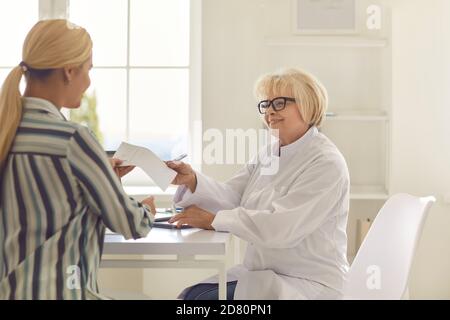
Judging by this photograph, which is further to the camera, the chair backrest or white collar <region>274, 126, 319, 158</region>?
white collar <region>274, 126, 319, 158</region>

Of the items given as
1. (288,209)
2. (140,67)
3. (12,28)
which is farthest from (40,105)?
(12,28)

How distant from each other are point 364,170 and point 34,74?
86.9 inches

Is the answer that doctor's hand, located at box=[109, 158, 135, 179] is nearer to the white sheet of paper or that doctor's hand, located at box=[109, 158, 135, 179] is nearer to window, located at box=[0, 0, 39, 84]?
the white sheet of paper

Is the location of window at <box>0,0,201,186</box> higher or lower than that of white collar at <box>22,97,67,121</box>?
higher

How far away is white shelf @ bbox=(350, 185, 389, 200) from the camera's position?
314 centimetres

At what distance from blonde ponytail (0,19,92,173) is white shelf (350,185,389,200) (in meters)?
1.94

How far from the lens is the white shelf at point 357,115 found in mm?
3172

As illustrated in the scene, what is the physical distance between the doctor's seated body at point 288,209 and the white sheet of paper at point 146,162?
16cm

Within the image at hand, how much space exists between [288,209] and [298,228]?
66 mm

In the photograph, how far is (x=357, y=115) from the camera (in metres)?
3.24

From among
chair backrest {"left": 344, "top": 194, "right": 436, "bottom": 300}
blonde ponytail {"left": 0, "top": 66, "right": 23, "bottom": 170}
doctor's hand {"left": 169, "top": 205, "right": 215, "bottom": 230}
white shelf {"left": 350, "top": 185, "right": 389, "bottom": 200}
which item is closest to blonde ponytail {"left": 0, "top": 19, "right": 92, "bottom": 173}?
blonde ponytail {"left": 0, "top": 66, "right": 23, "bottom": 170}

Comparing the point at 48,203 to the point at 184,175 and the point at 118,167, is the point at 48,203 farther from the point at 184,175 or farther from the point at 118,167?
the point at 184,175
